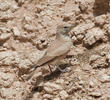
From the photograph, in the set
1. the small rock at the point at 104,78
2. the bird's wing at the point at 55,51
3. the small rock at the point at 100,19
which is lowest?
the small rock at the point at 104,78

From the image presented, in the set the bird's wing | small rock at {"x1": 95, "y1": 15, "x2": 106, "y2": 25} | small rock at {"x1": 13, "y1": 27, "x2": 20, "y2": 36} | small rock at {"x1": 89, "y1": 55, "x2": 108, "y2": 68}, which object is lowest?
small rock at {"x1": 89, "y1": 55, "x2": 108, "y2": 68}

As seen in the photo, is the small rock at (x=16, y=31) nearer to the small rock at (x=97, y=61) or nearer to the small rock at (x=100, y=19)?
the small rock at (x=100, y=19)

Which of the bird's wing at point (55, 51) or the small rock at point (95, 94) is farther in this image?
the bird's wing at point (55, 51)

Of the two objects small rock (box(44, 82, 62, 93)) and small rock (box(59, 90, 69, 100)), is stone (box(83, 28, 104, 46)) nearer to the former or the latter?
small rock (box(44, 82, 62, 93))

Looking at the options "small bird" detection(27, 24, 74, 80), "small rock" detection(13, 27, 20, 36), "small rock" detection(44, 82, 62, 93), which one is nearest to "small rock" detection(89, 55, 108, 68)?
"small bird" detection(27, 24, 74, 80)

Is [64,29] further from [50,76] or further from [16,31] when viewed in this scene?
[16,31]

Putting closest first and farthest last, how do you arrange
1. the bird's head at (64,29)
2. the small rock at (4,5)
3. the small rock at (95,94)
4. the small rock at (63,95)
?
the small rock at (95,94), the small rock at (63,95), the bird's head at (64,29), the small rock at (4,5)

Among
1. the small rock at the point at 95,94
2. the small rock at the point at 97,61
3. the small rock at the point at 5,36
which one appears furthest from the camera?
the small rock at the point at 5,36

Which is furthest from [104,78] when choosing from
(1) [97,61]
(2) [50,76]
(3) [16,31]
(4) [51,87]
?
(3) [16,31]

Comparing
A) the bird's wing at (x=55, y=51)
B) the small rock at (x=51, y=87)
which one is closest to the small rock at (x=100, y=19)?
the bird's wing at (x=55, y=51)
